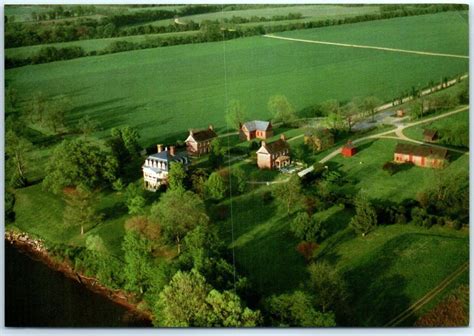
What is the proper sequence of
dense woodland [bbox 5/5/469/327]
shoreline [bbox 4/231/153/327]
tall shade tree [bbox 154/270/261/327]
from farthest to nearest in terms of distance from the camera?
shoreline [bbox 4/231/153/327] → dense woodland [bbox 5/5/469/327] → tall shade tree [bbox 154/270/261/327]

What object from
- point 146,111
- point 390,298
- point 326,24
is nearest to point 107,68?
point 146,111

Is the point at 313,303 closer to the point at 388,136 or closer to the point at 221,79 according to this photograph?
the point at 388,136

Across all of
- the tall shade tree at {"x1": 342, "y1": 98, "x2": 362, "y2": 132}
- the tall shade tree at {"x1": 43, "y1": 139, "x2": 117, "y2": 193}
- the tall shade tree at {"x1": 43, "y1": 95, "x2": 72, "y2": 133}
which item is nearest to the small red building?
the tall shade tree at {"x1": 342, "y1": 98, "x2": 362, "y2": 132}

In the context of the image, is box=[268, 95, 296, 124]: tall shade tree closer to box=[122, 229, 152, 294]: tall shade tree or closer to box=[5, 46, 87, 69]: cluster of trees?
box=[122, 229, 152, 294]: tall shade tree

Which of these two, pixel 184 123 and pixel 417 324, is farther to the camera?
pixel 184 123

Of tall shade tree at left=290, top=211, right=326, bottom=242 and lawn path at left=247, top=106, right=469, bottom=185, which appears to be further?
lawn path at left=247, top=106, right=469, bottom=185

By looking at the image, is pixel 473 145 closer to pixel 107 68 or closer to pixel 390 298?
pixel 390 298
